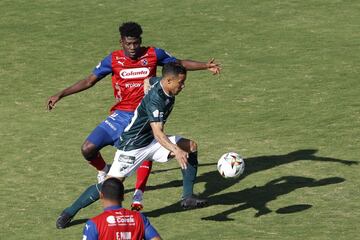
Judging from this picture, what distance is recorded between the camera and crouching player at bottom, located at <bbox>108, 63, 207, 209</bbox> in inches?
573

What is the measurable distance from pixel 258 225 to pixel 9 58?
474 inches

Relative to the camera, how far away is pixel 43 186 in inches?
683

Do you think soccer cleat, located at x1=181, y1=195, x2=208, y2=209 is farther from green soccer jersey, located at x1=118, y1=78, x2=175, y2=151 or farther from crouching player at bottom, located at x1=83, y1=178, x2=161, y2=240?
crouching player at bottom, located at x1=83, y1=178, x2=161, y2=240

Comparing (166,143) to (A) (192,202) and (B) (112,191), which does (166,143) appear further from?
(B) (112,191)

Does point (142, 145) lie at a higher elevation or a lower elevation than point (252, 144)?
higher

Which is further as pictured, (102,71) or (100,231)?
(102,71)

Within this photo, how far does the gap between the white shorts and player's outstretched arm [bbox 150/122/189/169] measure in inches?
33.3

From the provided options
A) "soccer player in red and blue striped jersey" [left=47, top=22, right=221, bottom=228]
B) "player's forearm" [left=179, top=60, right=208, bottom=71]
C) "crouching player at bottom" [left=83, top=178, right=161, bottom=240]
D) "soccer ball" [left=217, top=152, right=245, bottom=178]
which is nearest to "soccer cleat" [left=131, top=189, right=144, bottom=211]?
"soccer player in red and blue striped jersey" [left=47, top=22, right=221, bottom=228]

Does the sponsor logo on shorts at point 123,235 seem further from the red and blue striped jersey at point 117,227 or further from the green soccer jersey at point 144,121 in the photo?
the green soccer jersey at point 144,121

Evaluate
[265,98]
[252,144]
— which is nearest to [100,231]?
[252,144]

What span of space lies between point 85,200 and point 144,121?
1434 millimetres

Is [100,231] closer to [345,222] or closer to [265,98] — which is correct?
[345,222]

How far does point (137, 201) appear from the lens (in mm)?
15680

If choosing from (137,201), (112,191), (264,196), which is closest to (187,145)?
(137,201)
